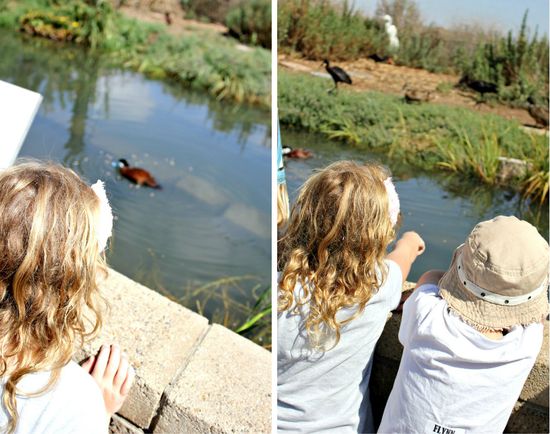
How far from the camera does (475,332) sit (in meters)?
1.36

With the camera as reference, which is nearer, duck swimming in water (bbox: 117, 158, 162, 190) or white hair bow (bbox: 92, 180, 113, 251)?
white hair bow (bbox: 92, 180, 113, 251)

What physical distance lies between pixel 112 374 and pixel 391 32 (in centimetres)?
99

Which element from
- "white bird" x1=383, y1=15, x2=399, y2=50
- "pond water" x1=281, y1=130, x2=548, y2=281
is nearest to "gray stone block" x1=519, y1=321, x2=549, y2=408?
"pond water" x1=281, y1=130, x2=548, y2=281

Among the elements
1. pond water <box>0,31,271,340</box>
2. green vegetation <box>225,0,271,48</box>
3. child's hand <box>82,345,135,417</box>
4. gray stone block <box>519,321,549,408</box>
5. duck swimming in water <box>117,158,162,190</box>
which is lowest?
pond water <box>0,31,271,340</box>

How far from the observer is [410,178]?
1.59 meters

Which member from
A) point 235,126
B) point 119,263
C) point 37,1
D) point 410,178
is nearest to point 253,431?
point 410,178

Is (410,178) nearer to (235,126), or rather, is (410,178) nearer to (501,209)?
(501,209)

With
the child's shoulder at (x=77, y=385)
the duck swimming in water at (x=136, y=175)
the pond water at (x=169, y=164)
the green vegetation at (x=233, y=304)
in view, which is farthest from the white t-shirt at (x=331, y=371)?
the duck swimming in water at (x=136, y=175)

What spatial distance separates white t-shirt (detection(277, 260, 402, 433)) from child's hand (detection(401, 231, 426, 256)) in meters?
0.08

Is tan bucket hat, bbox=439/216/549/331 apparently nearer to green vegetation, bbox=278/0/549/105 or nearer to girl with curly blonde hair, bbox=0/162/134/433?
green vegetation, bbox=278/0/549/105

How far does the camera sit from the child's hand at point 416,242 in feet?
5.14

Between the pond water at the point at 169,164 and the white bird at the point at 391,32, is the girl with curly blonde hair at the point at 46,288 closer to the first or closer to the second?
the white bird at the point at 391,32

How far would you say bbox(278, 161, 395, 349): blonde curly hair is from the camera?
1.42 metres

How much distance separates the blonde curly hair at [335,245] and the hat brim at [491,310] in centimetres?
17
